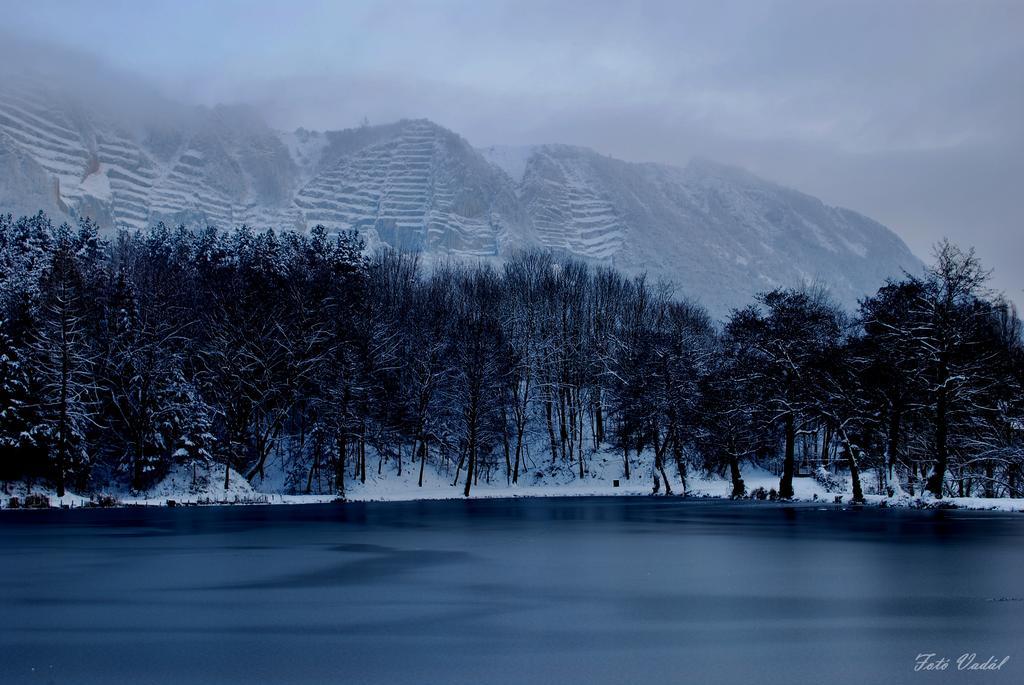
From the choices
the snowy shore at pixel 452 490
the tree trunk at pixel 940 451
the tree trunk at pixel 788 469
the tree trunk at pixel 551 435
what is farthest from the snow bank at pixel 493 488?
the tree trunk at pixel 551 435

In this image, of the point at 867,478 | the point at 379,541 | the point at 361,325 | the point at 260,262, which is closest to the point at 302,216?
the point at 260,262

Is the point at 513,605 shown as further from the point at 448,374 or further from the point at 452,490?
the point at 448,374

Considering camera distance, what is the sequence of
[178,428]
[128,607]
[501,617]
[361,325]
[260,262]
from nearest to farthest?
1. [501,617]
2. [128,607]
3. [178,428]
4. [361,325]
5. [260,262]

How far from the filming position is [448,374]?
261 ft

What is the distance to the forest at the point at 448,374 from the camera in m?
49.7

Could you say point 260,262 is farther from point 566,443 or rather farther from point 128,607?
point 128,607

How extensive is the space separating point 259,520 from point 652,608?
94.8ft

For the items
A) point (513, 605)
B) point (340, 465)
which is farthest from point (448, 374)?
point (513, 605)

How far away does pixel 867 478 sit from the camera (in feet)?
206

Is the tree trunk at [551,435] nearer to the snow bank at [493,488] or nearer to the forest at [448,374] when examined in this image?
the forest at [448,374]

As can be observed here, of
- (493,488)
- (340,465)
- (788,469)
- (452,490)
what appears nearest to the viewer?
(788,469)

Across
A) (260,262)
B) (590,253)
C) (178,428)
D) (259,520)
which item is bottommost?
(259,520)

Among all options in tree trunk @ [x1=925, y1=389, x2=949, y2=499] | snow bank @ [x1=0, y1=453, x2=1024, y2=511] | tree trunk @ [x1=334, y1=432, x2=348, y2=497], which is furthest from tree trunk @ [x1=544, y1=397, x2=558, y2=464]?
tree trunk @ [x1=925, y1=389, x2=949, y2=499]

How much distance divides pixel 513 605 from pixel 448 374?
62458mm
